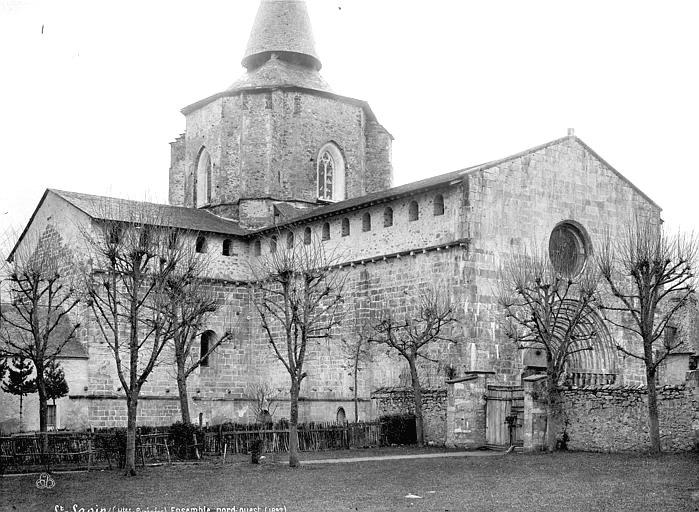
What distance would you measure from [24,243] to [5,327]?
8228 millimetres

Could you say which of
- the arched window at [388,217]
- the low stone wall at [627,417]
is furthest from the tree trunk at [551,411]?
the arched window at [388,217]

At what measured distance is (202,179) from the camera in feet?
170

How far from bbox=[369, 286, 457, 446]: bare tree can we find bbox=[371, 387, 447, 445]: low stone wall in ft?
1.43

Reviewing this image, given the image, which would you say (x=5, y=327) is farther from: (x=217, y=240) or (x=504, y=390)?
(x=504, y=390)

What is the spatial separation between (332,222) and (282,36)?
1437 centimetres

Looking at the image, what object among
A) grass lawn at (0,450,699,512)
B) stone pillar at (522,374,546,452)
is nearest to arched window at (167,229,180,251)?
grass lawn at (0,450,699,512)

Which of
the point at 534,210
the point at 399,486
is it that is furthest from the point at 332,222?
the point at 399,486

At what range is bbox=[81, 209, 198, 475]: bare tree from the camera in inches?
993

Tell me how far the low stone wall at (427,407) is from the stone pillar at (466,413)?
1.38 m

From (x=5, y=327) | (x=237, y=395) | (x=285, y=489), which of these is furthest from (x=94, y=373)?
(x=285, y=489)

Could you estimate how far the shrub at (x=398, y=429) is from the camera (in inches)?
1331

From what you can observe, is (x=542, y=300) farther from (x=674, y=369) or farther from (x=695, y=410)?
(x=695, y=410)

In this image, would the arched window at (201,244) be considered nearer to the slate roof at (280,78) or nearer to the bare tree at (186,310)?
the bare tree at (186,310)

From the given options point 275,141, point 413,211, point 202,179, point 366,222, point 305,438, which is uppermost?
point 275,141
